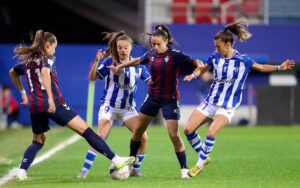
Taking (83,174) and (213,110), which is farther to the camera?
(213,110)

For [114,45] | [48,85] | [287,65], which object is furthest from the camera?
[114,45]

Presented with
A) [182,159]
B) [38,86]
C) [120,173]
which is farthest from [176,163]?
[38,86]

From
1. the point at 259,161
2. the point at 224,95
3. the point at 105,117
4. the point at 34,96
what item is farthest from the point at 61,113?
the point at 259,161

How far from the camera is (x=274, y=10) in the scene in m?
33.3

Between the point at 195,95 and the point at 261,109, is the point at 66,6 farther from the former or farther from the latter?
the point at 261,109

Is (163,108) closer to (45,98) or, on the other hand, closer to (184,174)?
(184,174)

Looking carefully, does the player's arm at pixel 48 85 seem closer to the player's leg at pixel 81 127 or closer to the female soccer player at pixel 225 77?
the player's leg at pixel 81 127

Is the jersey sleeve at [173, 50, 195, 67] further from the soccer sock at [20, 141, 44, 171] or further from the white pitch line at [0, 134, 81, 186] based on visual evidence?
the white pitch line at [0, 134, 81, 186]

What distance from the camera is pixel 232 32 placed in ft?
43.1

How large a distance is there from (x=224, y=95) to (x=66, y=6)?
2062cm

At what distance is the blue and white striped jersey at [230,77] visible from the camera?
1300cm

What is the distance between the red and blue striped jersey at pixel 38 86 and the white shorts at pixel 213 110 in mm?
2238

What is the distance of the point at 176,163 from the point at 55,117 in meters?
4.06

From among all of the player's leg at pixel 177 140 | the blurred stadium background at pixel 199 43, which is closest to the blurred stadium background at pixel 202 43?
the blurred stadium background at pixel 199 43
